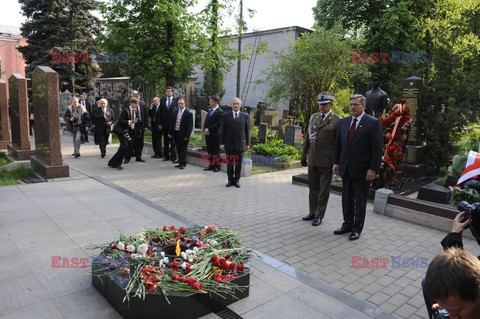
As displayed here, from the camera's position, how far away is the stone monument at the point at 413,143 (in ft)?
31.8

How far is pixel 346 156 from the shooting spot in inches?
210

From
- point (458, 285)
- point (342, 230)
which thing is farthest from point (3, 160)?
point (458, 285)

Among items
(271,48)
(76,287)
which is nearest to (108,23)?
(76,287)

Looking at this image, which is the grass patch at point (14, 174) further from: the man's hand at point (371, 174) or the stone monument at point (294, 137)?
the stone monument at point (294, 137)

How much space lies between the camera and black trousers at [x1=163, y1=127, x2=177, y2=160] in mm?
11820

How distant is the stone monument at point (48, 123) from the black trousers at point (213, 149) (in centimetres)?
370

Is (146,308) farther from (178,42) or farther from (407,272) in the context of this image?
(178,42)

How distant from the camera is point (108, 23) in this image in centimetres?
1566

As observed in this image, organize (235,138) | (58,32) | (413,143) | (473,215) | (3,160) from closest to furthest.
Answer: (473,215) < (235,138) < (413,143) < (3,160) < (58,32)

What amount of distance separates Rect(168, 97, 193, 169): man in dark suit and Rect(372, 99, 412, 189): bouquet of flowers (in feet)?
17.3

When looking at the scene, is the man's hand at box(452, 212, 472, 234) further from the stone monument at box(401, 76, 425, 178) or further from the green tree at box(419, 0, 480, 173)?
the green tree at box(419, 0, 480, 173)

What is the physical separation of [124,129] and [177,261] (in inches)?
305

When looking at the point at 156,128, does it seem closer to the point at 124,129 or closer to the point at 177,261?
the point at 124,129

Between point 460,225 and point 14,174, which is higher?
point 460,225
